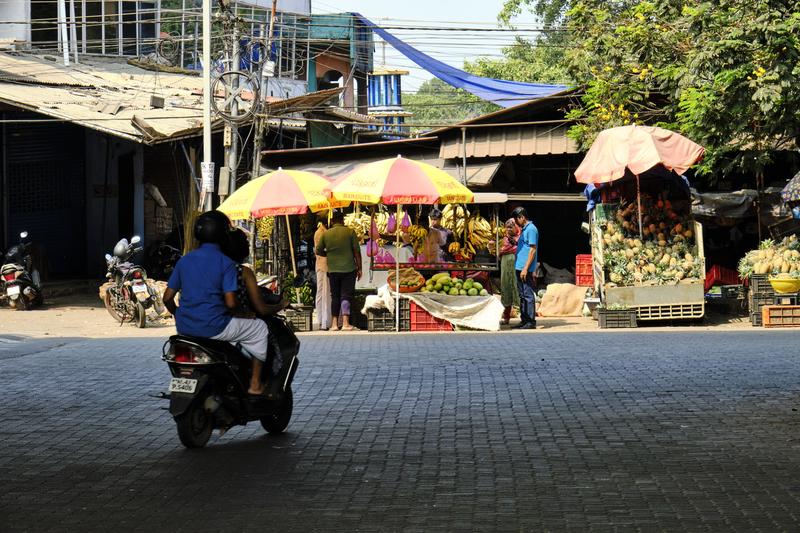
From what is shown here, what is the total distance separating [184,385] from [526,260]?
11.6m

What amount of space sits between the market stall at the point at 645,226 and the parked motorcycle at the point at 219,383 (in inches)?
453

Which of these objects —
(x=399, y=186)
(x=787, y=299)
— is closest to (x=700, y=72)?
(x=787, y=299)

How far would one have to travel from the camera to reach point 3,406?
10.6 metres

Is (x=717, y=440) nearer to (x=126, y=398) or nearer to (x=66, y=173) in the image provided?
(x=126, y=398)

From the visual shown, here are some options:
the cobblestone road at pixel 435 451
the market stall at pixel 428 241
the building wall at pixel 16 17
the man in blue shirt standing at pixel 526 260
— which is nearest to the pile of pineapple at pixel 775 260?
the man in blue shirt standing at pixel 526 260

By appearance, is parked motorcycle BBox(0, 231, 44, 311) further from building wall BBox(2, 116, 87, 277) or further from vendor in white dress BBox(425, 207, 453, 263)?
vendor in white dress BBox(425, 207, 453, 263)

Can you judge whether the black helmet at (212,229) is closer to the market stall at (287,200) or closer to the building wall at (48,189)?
the market stall at (287,200)

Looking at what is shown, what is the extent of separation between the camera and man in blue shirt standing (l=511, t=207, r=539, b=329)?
19.0 metres

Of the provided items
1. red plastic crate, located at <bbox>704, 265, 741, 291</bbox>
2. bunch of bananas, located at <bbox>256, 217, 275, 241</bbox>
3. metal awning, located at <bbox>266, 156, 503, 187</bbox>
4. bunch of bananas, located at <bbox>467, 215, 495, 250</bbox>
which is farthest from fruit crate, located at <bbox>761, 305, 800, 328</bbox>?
bunch of bananas, located at <bbox>256, 217, 275, 241</bbox>

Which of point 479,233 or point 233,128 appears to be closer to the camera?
point 479,233

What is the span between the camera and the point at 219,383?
830 centimetres

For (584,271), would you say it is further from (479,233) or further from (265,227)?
(265,227)

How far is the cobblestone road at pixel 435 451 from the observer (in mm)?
6180

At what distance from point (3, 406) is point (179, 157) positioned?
19509mm
